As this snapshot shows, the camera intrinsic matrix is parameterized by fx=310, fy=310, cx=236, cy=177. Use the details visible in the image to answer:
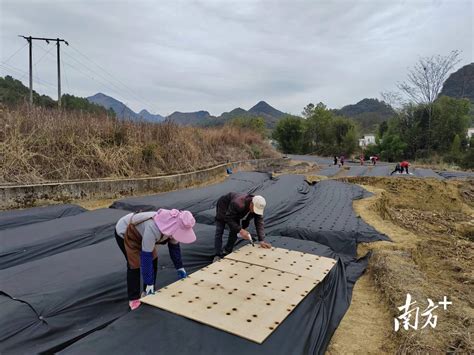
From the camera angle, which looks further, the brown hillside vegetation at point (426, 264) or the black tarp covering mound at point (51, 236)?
the black tarp covering mound at point (51, 236)

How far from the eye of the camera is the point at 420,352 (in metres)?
1.83

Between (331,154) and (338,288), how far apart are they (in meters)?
26.0

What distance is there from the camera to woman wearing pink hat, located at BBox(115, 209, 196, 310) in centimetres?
201

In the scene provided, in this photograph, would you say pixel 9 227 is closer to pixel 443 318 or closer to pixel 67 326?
pixel 67 326

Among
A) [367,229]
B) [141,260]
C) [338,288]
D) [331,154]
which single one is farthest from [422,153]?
[141,260]

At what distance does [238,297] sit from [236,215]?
3.40 feet

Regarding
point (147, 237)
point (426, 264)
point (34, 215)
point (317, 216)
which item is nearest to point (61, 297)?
point (147, 237)

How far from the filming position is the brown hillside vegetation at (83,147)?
17.4 feet

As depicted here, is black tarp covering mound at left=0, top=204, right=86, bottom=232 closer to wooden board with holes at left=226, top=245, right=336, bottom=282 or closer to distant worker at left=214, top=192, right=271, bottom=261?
distant worker at left=214, top=192, right=271, bottom=261

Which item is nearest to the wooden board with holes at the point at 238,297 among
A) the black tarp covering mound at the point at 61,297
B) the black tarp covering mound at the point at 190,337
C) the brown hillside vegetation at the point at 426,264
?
the black tarp covering mound at the point at 190,337

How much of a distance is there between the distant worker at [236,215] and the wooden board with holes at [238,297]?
48 cm

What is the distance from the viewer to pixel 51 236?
10.3ft

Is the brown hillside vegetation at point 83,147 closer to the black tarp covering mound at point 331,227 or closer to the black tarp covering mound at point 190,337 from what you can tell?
the black tarp covering mound at point 331,227

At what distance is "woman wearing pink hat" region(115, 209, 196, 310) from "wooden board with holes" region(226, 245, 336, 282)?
0.90m
